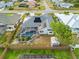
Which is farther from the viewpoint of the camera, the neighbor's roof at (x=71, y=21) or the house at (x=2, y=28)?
the neighbor's roof at (x=71, y=21)

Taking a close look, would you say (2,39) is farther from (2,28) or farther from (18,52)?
(18,52)

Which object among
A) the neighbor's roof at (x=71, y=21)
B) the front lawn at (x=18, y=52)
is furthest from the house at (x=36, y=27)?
the front lawn at (x=18, y=52)

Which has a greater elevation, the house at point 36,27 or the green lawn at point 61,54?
the house at point 36,27

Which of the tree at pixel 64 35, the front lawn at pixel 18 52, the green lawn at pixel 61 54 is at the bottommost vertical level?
the green lawn at pixel 61 54

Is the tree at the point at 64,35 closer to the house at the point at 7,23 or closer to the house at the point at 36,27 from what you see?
the house at the point at 36,27

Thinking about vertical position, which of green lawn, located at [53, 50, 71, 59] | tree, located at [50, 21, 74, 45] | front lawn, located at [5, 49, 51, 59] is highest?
tree, located at [50, 21, 74, 45]

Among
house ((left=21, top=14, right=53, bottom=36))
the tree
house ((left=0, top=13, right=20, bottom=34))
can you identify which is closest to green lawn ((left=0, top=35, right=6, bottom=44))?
house ((left=0, top=13, right=20, bottom=34))

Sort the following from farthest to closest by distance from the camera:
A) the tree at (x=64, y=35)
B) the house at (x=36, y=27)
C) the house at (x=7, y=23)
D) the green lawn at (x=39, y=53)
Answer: the house at (x=7, y=23) < the house at (x=36, y=27) < the tree at (x=64, y=35) < the green lawn at (x=39, y=53)

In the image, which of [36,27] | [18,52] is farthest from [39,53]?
[36,27]

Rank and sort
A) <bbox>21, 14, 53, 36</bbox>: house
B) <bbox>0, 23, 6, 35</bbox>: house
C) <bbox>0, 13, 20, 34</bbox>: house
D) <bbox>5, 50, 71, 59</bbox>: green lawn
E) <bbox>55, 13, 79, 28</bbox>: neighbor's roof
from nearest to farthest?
<bbox>5, 50, 71, 59</bbox>: green lawn
<bbox>21, 14, 53, 36</bbox>: house
<bbox>0, 23, 6, 35</bbox>: house
<bbox>0, 13, 20, 34</bbox>: house
<bbox>55, 13, 79, 28</bbox>: neighbor's roof

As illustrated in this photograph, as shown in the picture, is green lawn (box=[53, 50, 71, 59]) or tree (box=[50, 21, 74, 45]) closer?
green lawn (box=[53, 50, 71, 59])

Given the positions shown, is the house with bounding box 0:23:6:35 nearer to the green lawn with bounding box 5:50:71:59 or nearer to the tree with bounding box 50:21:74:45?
the green lawn with bounding box 5:50:71:59
